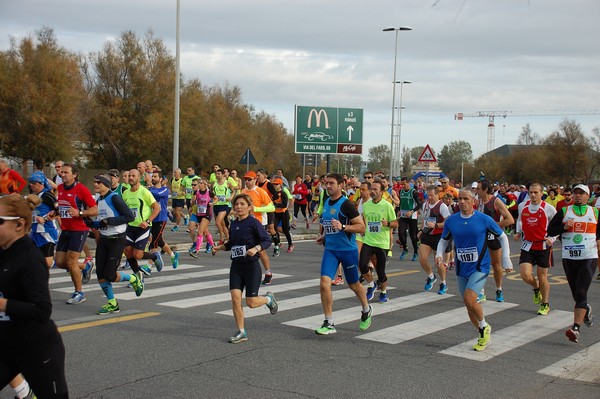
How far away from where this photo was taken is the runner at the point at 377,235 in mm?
10555

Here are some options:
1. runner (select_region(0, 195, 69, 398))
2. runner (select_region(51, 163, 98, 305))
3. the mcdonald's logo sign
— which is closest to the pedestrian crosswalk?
runner (select_region(51, 163, 98, 305))

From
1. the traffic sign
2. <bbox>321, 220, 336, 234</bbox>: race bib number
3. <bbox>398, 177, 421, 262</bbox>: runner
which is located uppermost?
the traffic sign

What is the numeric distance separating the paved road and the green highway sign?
20765mm

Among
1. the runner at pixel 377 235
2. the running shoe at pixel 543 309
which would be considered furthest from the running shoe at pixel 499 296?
the runner at pixel 377 235

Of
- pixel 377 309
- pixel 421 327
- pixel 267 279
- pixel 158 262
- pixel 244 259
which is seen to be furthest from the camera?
pixel 158 262

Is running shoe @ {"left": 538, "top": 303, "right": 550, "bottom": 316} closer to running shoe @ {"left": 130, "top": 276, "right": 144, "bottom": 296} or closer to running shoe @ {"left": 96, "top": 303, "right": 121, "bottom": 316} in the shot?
running shoe @ {"left": 130, "top": 276, "right": 144, "bottom": 296}

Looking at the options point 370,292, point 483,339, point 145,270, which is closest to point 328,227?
point 483,339

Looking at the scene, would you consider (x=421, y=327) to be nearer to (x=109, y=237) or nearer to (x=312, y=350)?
(x=312, y=350)

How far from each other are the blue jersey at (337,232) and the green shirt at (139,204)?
3.80 metres

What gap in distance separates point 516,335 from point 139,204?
6.05 metres

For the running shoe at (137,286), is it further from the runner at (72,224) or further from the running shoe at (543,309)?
the running shoe at (543,309)

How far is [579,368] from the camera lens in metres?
7.12

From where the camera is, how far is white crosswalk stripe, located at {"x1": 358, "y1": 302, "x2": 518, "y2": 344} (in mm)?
8250

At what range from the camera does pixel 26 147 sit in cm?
3994
